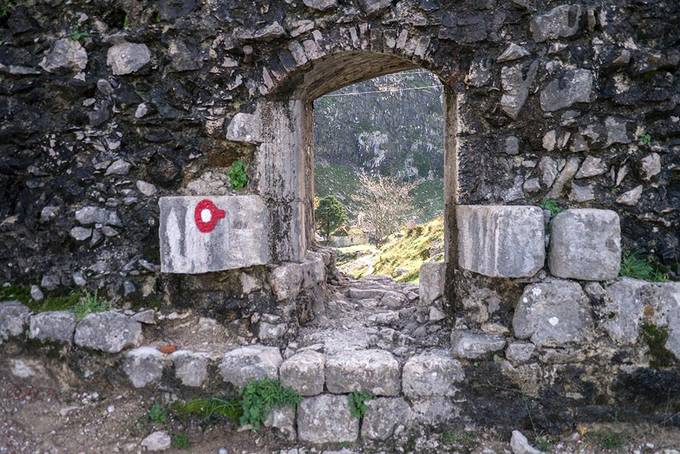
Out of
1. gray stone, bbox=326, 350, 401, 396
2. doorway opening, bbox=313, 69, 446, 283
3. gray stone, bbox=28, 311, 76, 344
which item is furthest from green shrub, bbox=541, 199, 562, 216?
doorway opening, bbox=313, 69, 446, 283

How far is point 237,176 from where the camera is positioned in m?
3.45

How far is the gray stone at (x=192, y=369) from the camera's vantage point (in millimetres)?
3285

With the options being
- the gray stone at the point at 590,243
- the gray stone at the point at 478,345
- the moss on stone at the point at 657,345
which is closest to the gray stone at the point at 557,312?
the gray stone at the point at 590,243

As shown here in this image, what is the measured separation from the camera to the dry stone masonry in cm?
304

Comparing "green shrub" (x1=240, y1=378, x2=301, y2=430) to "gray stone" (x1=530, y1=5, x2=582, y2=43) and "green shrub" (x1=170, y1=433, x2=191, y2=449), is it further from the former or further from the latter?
"gray stone" (x1=530, y1=5, x2=582, y2=43)

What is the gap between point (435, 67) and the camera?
3238mm

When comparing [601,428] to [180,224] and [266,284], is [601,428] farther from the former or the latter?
[180,224]

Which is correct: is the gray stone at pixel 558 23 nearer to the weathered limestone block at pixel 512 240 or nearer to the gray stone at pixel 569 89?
the gray stone at pixel 569 89

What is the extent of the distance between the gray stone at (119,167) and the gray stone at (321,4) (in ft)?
5.56

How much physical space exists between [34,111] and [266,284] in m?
2.13

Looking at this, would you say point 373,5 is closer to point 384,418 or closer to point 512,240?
point 512,240

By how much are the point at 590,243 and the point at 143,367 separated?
301 centimetres

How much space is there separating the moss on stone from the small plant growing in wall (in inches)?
109

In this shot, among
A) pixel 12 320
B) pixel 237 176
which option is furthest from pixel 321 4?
pixel 12 320
